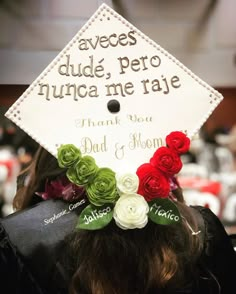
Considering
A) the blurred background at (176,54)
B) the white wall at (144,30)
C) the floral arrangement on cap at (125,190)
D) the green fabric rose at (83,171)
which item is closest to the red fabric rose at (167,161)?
the floral arrangement on cap at (125,190)

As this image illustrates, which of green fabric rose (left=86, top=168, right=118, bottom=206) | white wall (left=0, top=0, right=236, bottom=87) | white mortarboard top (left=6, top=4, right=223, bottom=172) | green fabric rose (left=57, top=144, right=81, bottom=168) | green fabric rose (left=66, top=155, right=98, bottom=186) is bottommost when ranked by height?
green fabric rose (left=86, top=168, right=118, bottom=206)

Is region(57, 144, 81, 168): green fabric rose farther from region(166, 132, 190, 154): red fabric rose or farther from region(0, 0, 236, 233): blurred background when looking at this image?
region(0, 0, 236, 233): blurred background

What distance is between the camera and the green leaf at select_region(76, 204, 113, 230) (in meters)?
0.82

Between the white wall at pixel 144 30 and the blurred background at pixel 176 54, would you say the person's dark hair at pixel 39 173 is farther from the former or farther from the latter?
the white wall at pixel 144 30

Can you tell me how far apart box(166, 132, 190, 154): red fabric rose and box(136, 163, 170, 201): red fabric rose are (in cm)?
6

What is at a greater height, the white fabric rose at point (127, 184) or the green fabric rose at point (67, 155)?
the green fabric rose at point (67, 155)

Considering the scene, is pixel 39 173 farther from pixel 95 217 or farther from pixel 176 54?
pixel 176 54

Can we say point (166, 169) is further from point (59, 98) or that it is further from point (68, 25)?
point (68, 25)

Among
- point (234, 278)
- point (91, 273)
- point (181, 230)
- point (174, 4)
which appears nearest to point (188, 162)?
point (174, 4)

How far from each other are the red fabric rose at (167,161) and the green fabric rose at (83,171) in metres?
0.11

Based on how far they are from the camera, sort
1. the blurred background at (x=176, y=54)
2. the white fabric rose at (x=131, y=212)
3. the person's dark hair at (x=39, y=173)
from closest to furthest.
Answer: the white fabric rose at (x=131, y=212), the person's dark hair at (x=39, y=173), the blurred background at (x=176, y=54)

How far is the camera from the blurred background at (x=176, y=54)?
1722 mm

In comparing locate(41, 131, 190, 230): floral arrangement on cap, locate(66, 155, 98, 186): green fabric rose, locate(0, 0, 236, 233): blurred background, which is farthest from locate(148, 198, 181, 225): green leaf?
locate(0, 0, 236, 233): blurred background

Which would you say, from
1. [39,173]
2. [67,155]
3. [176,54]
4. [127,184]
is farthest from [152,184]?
[176,54]
